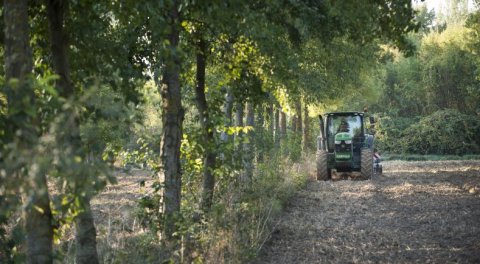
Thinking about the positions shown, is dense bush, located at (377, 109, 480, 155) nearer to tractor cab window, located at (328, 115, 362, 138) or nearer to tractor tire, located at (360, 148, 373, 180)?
tractor cab window, located at (328, 115, 362, 138)

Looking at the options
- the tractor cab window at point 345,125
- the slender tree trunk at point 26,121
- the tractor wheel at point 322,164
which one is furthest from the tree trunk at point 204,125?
the tractor cab window at point 345,125

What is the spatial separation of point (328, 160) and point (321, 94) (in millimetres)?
2697

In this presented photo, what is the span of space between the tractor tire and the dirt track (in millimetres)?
1028

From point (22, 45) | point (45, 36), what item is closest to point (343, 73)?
point (45, 36)

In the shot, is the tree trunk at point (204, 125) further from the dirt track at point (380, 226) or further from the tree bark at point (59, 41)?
the tree bark at point (59, 41)

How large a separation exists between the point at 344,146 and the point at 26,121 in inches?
616

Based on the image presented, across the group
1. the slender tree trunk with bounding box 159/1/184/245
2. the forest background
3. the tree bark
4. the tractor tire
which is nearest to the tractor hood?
the tractor tire

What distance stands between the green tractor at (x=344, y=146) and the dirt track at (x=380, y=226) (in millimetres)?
1392

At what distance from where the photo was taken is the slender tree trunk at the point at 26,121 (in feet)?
8.17

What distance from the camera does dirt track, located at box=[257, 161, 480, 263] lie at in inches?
313

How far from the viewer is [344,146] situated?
17.6 metres

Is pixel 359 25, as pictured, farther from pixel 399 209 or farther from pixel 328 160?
pixel 328 160

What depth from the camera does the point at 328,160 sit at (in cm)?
1811

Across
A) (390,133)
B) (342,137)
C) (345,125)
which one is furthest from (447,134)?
(342,137)
